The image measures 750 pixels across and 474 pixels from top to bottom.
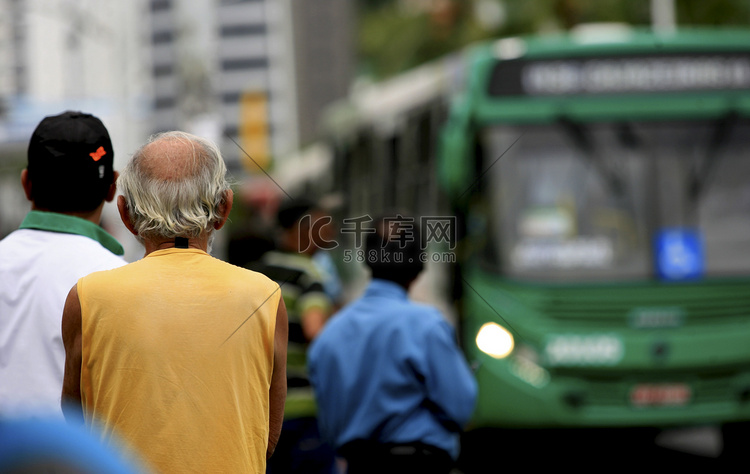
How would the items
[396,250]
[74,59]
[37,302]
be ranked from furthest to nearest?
[74,59], [396,250], [37,302]

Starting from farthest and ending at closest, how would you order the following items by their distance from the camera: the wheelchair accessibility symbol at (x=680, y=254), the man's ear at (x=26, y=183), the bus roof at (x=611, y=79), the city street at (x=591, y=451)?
the city street at (x=591, y=451) → the bus roof at (x=611, y=79) → the wheelchair accessibility symbol at (x=680, y=254) → the man's ear at (x=26, y=183)

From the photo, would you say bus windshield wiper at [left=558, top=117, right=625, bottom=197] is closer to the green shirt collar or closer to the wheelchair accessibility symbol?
the wheelchair accessibility symbol

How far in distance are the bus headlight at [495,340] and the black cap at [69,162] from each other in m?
5.09

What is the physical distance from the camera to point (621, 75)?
26.7 ft

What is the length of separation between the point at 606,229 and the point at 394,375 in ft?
13.8

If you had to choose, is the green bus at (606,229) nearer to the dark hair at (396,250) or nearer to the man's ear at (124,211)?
the dark hair at (396,250)

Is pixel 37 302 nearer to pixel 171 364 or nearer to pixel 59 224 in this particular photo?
pixel 59 224

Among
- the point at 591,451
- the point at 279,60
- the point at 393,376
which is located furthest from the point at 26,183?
the point at 279,60

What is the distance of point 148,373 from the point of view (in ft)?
7.54

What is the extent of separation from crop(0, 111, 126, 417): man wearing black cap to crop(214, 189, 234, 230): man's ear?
39 centimetres

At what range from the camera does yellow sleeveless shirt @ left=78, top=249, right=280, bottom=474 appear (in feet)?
7.52

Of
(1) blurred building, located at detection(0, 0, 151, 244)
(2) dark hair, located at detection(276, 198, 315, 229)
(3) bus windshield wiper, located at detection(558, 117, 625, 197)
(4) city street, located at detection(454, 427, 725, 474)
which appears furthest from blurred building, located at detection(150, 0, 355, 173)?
(2) dark hair, located at detection(276, 198, 315, 229)

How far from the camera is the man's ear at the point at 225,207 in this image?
248 centimetres

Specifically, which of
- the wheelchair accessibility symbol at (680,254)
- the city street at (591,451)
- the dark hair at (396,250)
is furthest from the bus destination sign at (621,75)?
the dark hair at (396,250)
